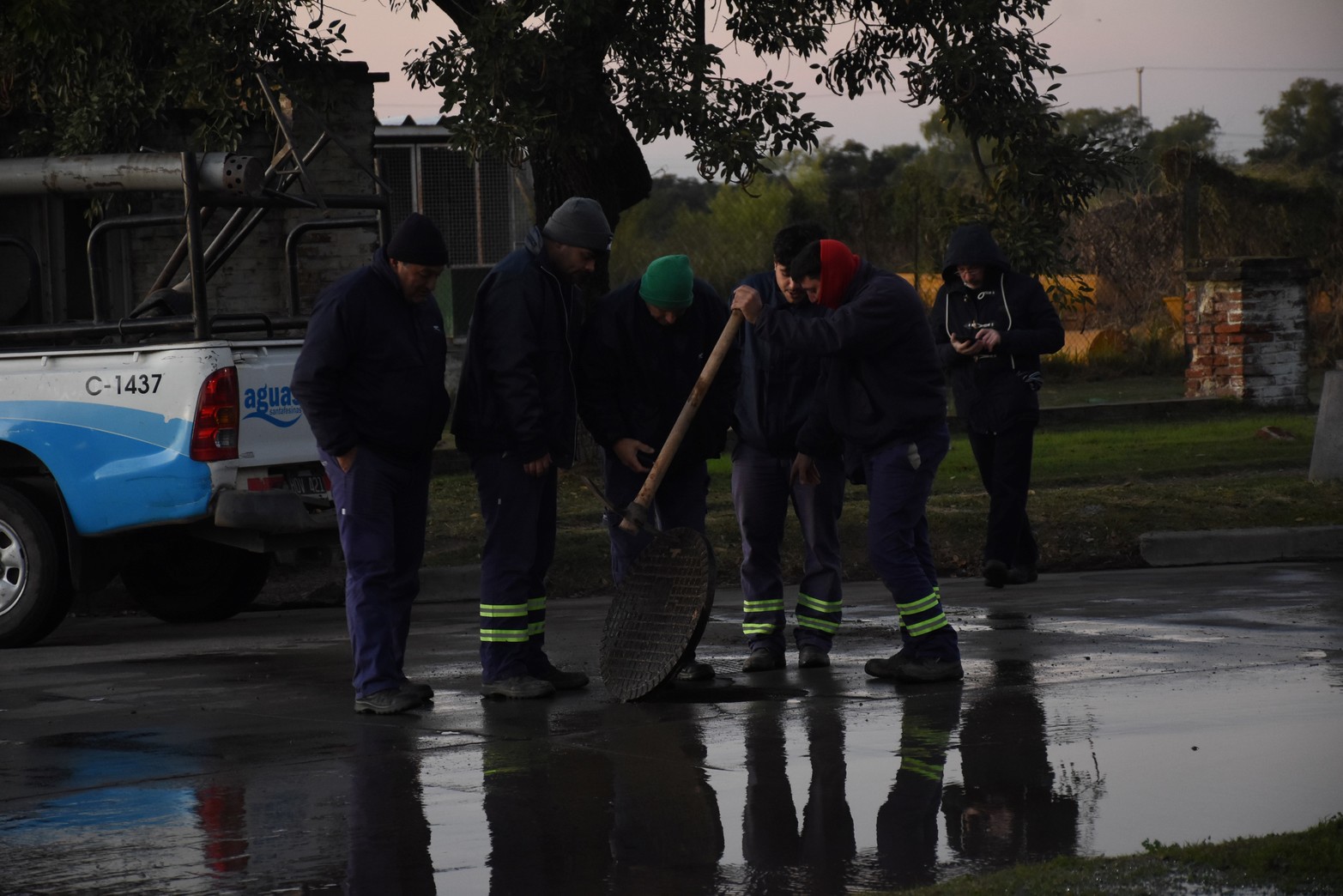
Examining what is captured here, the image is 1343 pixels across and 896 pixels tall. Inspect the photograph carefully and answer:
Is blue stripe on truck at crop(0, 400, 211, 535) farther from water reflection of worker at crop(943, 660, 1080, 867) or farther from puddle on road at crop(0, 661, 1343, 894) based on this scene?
water reflection of worker at crop(943, 660, 1080, 867)

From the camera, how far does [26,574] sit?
31.9 ft

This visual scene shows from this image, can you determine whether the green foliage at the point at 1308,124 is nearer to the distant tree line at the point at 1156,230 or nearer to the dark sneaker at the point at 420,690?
the distant tree line at the point at 1156,230

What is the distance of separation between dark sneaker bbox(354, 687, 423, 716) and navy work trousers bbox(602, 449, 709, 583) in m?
1.10

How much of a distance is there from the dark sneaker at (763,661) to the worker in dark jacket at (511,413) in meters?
0.93

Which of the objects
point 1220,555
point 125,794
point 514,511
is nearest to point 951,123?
point 1220,555

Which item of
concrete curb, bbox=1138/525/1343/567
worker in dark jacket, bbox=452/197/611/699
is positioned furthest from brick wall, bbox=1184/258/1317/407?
worker in dark jacket, bbox=452/197/611/699

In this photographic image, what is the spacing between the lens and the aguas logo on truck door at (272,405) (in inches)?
378

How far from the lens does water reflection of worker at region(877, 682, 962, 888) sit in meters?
4.77

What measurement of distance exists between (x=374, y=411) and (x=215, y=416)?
2389 millimetres

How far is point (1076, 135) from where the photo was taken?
14.3 metres

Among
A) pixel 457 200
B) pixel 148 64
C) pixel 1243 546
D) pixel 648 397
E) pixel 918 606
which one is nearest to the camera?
pixel 918 606

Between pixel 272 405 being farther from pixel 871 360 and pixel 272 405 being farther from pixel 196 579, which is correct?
pixel 871 360

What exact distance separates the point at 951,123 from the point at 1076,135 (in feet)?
3.37

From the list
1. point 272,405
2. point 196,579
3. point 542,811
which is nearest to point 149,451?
point 272,405
